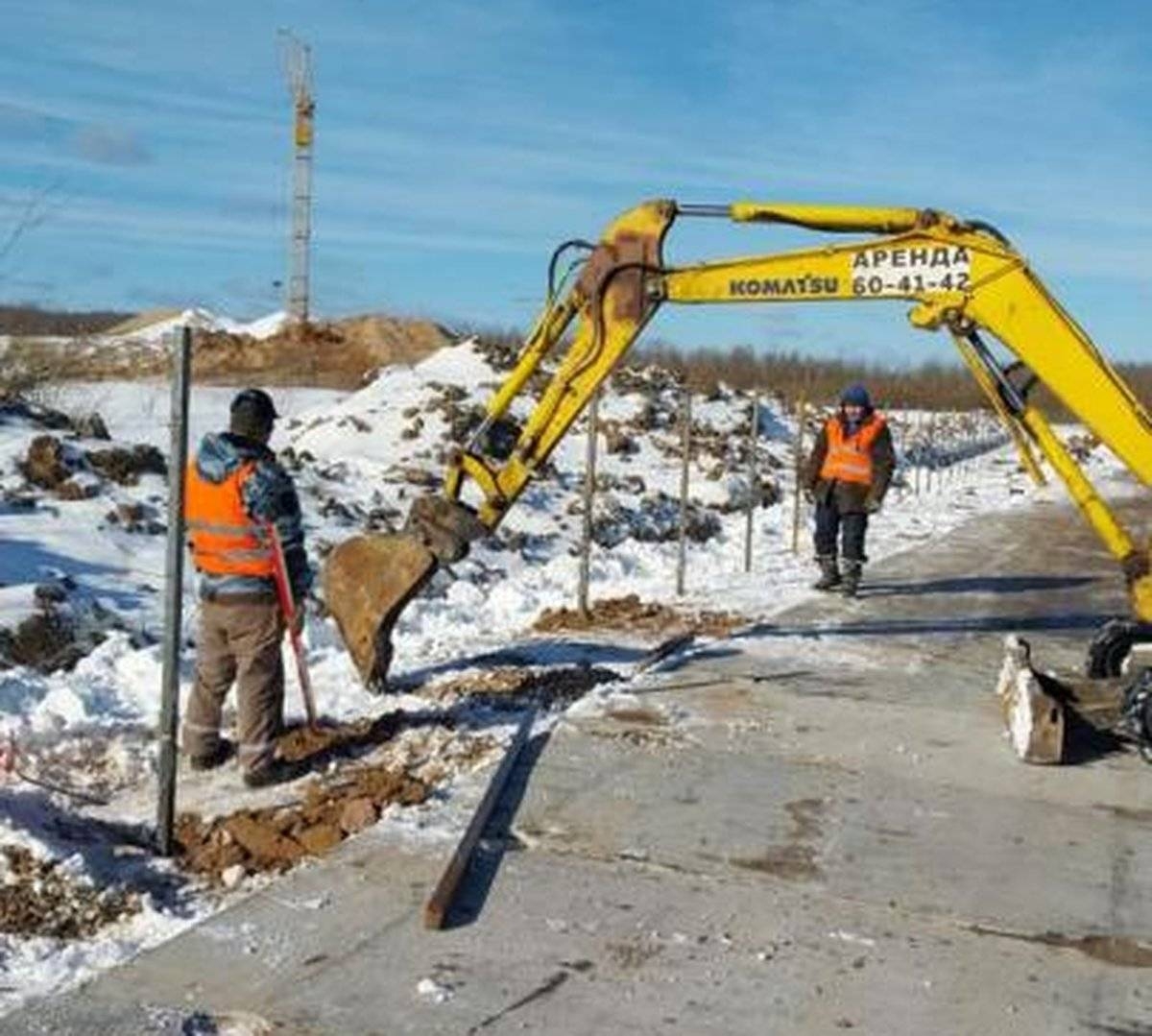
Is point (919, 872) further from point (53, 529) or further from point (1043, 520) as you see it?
point (1043, 520)

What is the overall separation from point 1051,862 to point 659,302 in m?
4.34

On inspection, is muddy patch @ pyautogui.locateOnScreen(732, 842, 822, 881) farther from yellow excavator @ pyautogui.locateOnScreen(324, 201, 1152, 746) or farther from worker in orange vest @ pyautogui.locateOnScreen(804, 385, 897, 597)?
worker in orange vest @ pyautogui.locateOnScreen(804, 385, 897, 597)

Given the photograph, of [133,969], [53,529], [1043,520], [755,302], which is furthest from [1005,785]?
[1043,520]

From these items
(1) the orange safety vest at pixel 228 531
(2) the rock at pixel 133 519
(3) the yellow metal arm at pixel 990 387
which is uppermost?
(3) the yellow metal arm at pixel 990 387

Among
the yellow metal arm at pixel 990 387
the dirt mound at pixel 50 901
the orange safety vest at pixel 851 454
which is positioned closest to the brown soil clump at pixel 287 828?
the dirt mound at pixel 50 901

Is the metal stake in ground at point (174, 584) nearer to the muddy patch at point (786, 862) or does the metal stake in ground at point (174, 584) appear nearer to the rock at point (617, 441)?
the muddy patch at point (786, 862)

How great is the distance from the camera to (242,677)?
25.4 ft

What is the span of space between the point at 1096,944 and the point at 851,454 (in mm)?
9174

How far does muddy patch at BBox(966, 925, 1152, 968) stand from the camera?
5848mm

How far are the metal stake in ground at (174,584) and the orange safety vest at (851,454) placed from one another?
9.21m

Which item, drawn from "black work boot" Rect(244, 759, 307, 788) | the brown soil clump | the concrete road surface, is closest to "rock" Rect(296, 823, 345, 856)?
the brown soil clump

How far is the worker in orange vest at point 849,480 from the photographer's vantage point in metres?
14.8

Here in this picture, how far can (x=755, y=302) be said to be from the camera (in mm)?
10117

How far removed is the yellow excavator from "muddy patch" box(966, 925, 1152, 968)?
148 inches
